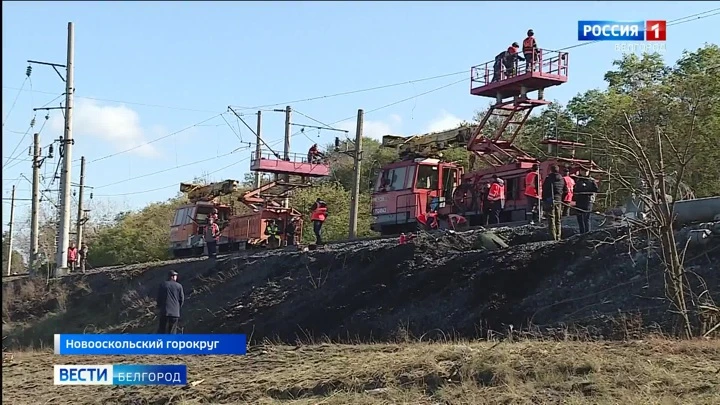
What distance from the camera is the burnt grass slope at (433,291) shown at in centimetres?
1393

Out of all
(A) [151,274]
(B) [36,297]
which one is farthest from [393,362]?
(B) [36,297]

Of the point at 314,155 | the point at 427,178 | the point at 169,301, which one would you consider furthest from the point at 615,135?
the point at 314,155

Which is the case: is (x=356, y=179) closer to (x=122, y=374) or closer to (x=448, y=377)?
(x=122, y=374)

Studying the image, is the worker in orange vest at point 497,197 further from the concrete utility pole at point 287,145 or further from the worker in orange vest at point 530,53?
the concrete utility pole at point 287,145

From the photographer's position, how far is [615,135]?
1986 centimetres

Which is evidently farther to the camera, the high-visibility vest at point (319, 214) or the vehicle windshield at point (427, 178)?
the vehicle windshield at point (427, 178)

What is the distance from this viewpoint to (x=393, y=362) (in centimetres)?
1188

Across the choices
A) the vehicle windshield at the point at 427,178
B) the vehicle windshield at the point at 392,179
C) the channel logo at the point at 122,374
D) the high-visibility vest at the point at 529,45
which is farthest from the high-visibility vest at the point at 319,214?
the channel logo at the point at 122,374

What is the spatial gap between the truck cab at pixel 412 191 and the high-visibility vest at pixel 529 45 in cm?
472

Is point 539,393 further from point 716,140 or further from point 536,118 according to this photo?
point 536,118

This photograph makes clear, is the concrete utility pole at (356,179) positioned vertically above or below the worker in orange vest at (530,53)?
below

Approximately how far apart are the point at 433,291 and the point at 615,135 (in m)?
6.17

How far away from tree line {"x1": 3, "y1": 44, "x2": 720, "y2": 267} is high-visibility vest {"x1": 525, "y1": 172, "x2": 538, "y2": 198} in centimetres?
192

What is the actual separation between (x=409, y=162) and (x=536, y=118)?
48.7 feet
